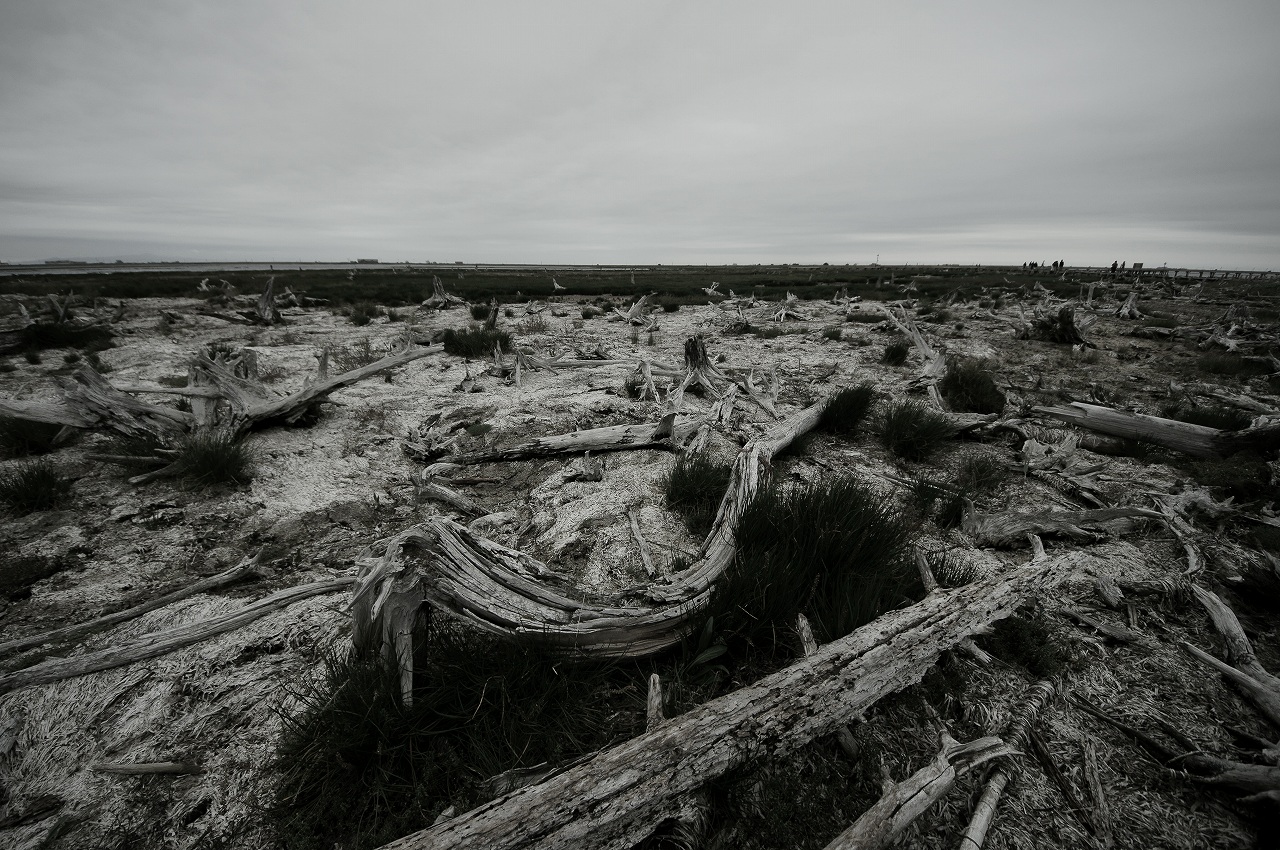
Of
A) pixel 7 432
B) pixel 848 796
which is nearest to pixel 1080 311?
pixel 848 796

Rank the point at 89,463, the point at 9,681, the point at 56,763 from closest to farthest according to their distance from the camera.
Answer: the point at 56,763
the point at 9,681
the point at 89,463

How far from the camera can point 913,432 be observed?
5.31 metres

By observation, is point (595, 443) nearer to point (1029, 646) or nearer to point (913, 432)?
point (913, 432)

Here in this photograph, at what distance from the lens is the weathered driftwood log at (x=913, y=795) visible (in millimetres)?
1508

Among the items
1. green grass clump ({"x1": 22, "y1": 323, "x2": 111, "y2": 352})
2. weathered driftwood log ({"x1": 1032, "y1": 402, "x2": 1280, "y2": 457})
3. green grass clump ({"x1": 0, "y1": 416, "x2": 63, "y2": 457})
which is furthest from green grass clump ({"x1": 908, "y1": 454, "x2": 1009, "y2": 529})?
green grass clump ({"x1": 22, "y1": 323, "x2": 111, "y2": 352})

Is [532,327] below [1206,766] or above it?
above

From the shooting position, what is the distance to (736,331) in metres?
14.3

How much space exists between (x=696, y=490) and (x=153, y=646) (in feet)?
11.7

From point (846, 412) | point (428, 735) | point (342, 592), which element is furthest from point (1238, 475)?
point (342, 592)

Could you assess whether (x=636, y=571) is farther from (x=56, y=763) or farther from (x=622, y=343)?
(x=622, y=343)

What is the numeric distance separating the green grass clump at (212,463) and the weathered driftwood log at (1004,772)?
18.9ft

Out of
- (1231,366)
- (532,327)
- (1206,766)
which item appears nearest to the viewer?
(1206,766)

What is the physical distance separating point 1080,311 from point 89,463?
79.1 feet

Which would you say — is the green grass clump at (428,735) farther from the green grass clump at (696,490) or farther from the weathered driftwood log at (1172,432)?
the weathered driftwood log at (1172,432)
